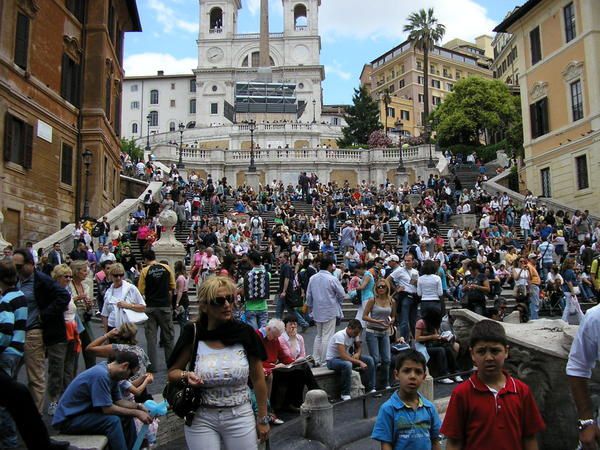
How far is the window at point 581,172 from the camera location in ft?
91.4

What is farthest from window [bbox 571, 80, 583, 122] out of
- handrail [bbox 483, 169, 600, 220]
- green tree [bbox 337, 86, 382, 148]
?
green tree [bbox 337, 86, 382, 148]

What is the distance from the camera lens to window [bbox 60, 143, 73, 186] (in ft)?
78.4

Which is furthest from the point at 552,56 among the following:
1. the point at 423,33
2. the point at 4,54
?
the point at 423,33

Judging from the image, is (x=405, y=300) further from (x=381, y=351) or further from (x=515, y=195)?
(x=515, y=195)

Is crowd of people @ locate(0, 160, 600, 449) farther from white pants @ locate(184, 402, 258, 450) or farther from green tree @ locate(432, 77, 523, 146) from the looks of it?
green tree @ locate(432, 77, 523, 146)

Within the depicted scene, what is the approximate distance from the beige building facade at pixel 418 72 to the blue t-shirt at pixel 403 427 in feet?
305

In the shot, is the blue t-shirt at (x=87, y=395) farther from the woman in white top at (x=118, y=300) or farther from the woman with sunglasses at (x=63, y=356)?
the woman in white top at (x=118, y=300)

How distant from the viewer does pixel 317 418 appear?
20.9 feet

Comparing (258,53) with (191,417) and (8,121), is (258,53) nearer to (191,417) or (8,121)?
(8,121)

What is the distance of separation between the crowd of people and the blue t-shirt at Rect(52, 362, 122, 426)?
0.01m

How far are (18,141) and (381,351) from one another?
55.1ft

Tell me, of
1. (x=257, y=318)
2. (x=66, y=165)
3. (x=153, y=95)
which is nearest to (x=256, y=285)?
(x=257, y=318)

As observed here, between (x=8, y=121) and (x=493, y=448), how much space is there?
66.4 feet

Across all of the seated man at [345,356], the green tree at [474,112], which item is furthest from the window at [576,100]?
the green tree at [474,112]
